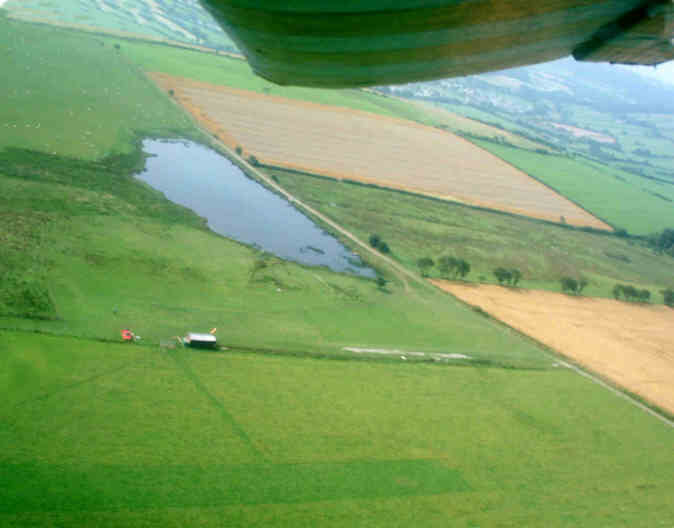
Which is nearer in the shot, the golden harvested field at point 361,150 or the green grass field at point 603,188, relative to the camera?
the golden harvested field at point 361,150

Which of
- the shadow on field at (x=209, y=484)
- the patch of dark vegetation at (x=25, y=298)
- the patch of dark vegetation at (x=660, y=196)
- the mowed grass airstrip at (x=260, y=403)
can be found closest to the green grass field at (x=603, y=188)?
the patch of dark vegetation at (x=660, y=196)

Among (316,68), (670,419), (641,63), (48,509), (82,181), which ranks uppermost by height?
(641,63)

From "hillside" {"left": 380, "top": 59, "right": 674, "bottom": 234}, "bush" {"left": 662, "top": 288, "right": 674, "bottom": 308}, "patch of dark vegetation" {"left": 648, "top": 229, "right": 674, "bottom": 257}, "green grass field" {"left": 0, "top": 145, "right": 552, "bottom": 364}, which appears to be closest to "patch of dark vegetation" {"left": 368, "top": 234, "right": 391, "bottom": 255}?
"green grass field" {"left": 0, "top": 145, "right": 552, "bottom": 364}

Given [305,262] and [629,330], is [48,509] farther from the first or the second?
[629,330]

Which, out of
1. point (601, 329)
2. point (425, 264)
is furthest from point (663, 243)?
point (425, 264)

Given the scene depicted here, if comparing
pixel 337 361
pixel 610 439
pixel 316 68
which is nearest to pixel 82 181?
pixel 337 361

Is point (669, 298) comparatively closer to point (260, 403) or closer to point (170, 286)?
point (260, 403)

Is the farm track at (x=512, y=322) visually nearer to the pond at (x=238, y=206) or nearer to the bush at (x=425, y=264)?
the bush at (x=425, y=264)
